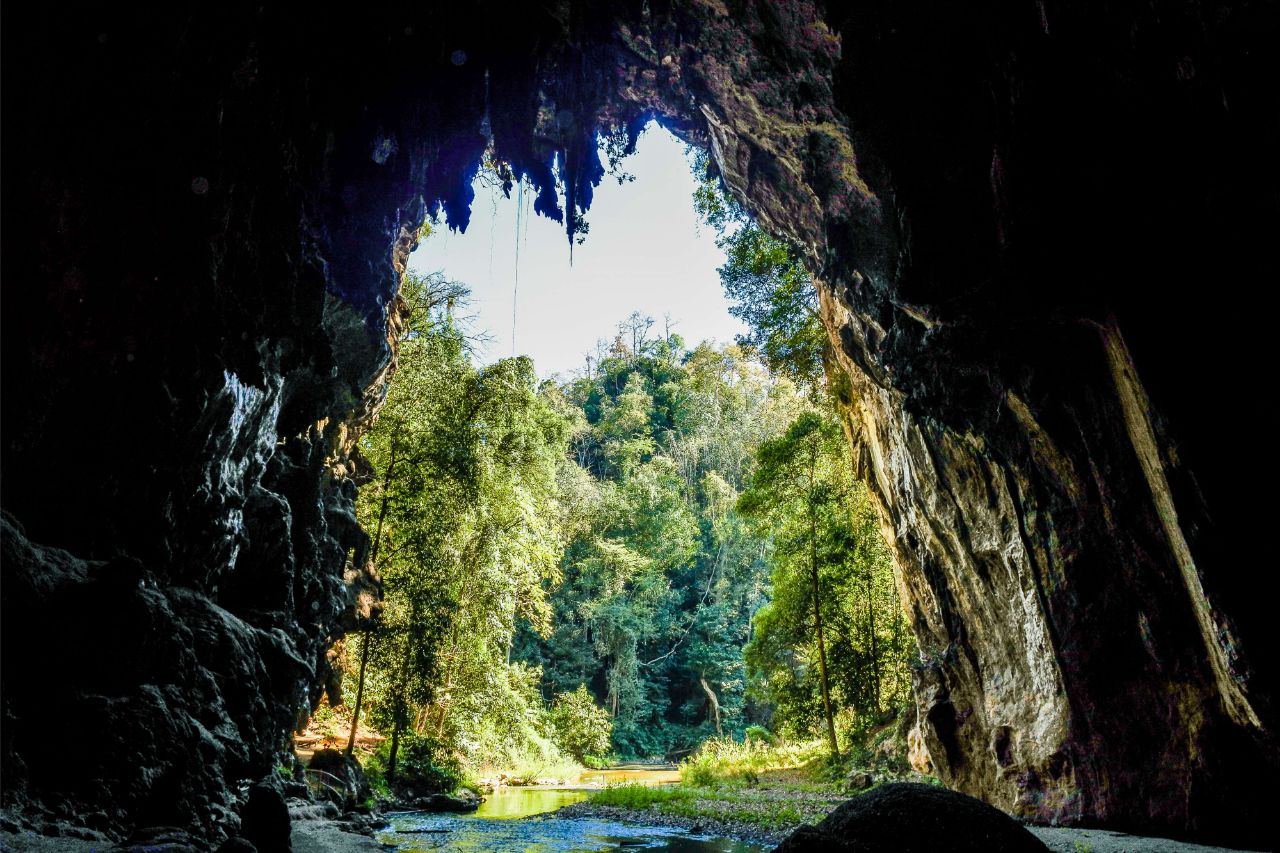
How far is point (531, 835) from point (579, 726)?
1921cm

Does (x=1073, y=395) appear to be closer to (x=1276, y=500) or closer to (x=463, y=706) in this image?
(x=1276, y=500)

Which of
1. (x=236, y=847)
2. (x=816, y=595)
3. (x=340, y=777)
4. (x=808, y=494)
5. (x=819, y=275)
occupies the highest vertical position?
(x=819, y=275)

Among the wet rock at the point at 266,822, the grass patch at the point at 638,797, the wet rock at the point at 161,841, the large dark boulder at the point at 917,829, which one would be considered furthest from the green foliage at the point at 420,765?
the large dark boulder at the point at 917,829

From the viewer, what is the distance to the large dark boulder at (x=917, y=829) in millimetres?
4980

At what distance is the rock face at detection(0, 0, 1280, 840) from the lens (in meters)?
6.08

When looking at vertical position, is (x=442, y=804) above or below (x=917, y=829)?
below

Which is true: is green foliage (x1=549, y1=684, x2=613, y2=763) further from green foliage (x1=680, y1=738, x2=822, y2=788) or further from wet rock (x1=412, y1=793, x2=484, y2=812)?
wet rock (x1=412, y1=793, x2=484, y2=812)

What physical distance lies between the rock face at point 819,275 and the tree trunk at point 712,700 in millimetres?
25459

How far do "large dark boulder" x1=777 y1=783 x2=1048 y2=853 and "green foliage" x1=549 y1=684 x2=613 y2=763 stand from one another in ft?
84.7

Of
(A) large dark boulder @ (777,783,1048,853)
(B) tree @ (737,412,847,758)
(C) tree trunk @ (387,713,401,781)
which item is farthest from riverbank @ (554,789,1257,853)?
(B) tree @ (737,412,847,758)

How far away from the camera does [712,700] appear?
119 feet

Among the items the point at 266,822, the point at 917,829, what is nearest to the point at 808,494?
the point at 917,829

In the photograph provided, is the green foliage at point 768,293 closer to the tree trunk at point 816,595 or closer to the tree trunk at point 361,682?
the tree trunk at point 816,595

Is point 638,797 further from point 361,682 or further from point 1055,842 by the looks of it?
point 1055,842
